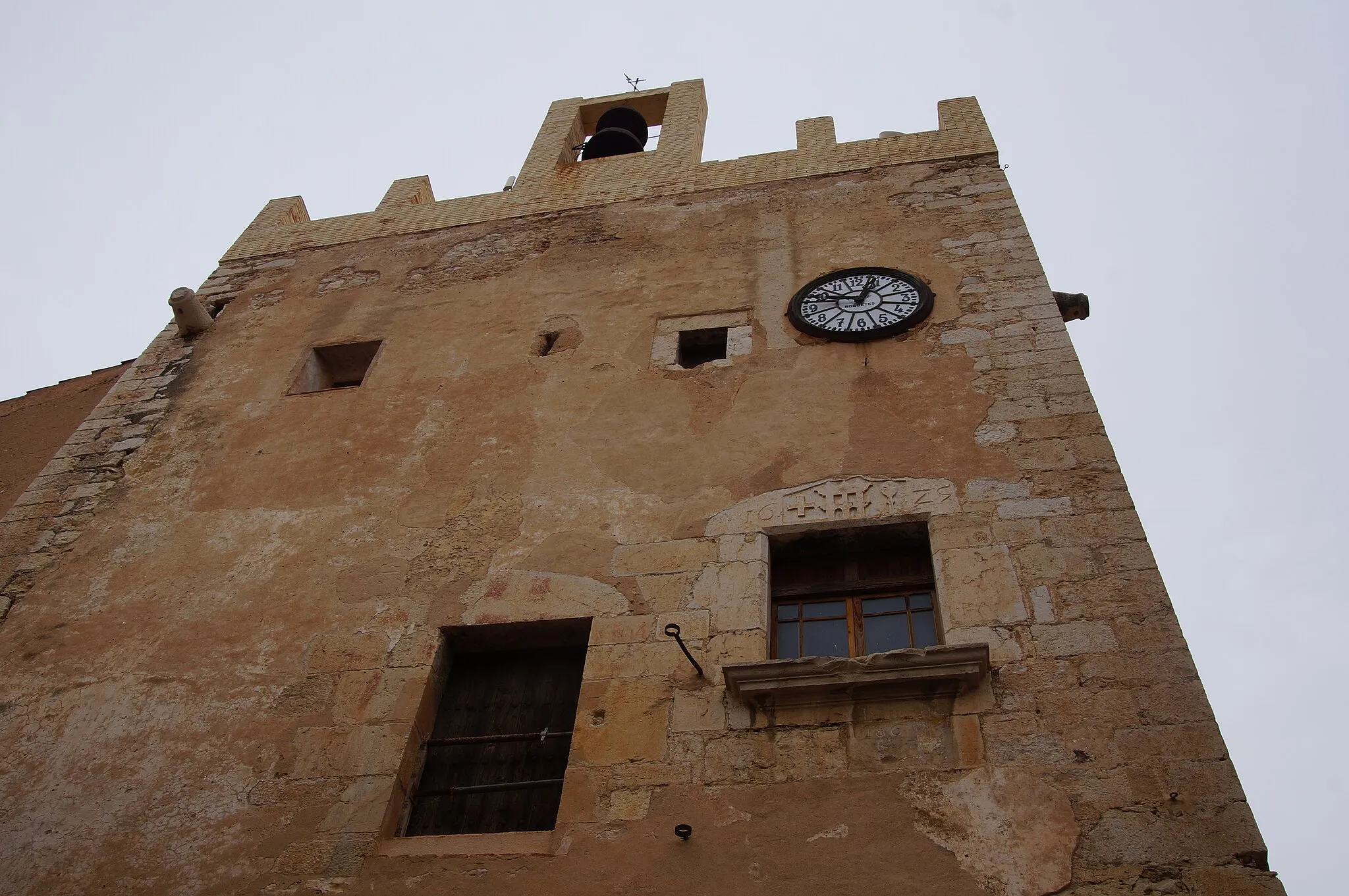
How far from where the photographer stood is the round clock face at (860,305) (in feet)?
22.7

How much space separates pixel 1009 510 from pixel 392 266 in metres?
5.43

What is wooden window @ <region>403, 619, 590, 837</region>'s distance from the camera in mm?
5031

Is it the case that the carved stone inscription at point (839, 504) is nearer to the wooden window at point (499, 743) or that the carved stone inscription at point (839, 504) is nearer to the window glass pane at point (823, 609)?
the window glass pane at point (823, 609)

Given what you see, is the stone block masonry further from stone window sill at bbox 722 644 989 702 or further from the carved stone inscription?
stone window sill at bbox 722 644 989 702

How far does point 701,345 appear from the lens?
24.6ft

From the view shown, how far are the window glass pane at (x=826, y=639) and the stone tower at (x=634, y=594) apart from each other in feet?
0.07

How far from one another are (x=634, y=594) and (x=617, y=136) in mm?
6297

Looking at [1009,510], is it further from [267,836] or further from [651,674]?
[267,836]

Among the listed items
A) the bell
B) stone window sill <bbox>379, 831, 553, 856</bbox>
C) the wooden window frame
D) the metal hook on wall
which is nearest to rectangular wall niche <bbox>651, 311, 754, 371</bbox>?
the wooden window frame

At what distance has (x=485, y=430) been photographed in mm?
6906

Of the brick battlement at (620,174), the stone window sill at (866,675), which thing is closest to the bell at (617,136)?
the brick battlement at (620,174)

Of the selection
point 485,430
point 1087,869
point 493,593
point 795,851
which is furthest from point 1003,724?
point 485,430

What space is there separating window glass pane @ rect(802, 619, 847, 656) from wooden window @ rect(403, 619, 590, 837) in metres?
1.07

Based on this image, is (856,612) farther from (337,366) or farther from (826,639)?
(337,366)
